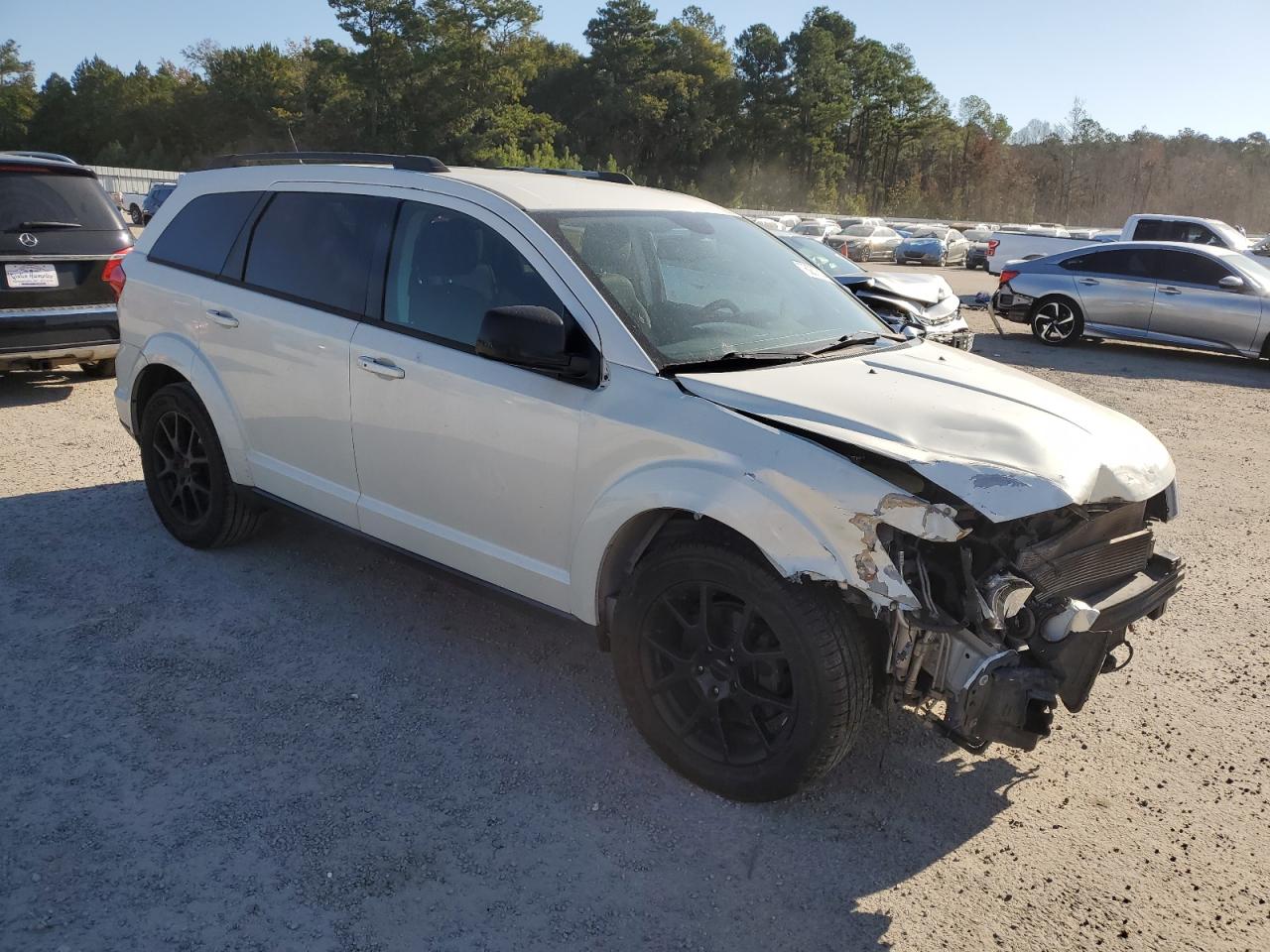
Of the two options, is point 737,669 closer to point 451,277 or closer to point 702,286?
point 702,286

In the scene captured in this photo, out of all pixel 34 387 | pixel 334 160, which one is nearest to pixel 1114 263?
pixel 334 160

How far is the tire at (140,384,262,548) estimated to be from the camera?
16.2ft

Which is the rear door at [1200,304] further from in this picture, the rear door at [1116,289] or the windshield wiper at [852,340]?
the windshield wiper at [852,340]

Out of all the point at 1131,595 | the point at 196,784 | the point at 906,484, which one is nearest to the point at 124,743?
the point at 196,784

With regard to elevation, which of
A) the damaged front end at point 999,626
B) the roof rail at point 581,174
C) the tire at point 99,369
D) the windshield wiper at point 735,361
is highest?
the roof rail at point 581,174

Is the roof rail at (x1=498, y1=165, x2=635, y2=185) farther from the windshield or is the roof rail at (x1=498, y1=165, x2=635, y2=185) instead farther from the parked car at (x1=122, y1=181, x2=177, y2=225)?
the parked car at (x1=122, y1=181, x2=177, y2=225)

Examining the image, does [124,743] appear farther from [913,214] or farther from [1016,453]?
[913,214]

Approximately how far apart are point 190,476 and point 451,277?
2124mm

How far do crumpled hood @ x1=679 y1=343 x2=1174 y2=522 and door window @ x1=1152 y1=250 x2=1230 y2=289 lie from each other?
465 inches

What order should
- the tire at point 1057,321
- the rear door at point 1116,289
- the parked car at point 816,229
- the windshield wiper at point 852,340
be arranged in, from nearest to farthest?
the windshield wiper at point 852,340 < the rear door at point 1116,289 < the tire at point 1057,321 < the parked car at point 816,229

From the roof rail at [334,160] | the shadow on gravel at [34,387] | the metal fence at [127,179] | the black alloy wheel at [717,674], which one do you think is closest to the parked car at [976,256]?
the shadow on gravel at [34,387]

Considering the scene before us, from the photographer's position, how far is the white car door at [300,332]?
4191 mm

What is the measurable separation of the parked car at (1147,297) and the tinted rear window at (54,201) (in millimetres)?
12299

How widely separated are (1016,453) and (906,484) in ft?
1.29
